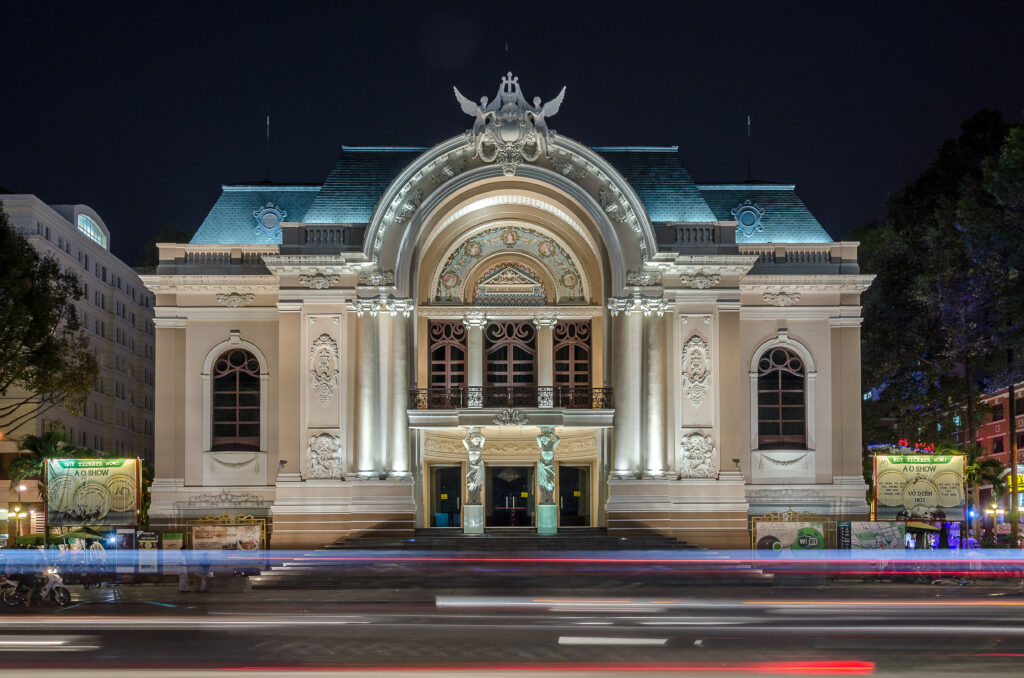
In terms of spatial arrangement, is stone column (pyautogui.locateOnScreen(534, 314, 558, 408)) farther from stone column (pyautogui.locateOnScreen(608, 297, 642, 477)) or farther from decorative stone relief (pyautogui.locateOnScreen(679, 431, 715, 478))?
decorative stone relief (pyautogui.locateOnScreen(679, 431, 715, 478))

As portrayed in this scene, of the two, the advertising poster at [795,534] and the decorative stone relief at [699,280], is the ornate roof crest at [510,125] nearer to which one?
the decorative stone relief at [699,280]

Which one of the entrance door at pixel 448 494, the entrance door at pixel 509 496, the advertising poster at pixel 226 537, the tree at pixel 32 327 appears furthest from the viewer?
the entrance door at pixel 509 496

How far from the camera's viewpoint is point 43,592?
29.8 meters

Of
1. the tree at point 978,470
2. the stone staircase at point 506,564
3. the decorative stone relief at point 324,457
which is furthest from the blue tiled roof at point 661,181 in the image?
the tree at point 978,470

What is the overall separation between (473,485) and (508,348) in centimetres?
600

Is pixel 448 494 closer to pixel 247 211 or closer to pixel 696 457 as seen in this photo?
pixel 696 457

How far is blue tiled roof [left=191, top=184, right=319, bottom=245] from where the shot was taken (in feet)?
151

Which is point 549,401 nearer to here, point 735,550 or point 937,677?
point 735,550

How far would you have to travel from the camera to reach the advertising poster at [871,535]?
39.9 m

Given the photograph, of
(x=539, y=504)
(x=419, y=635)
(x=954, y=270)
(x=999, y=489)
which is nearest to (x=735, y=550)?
(x=539, y=504)

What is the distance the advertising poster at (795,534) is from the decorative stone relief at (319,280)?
620 inches

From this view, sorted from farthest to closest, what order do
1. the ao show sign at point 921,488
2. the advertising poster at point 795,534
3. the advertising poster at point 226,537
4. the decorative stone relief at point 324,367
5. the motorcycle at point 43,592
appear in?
the decorative stone relief at point 324,367 → the advertising poster at point 795,534 → the ao show sign at point 921,488 → the advertising poster at point 226,537 → the motorcycle at point 43,592

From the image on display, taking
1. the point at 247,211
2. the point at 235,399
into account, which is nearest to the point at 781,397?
the point at 235,399

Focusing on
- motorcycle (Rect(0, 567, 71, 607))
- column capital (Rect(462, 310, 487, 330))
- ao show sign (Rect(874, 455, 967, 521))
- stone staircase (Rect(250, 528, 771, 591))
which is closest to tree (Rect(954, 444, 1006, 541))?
ao show sign (Rect(874, 455, 967, 521))
